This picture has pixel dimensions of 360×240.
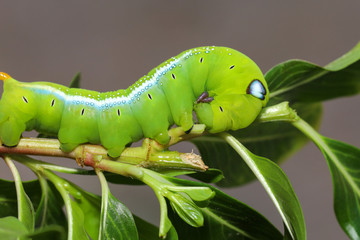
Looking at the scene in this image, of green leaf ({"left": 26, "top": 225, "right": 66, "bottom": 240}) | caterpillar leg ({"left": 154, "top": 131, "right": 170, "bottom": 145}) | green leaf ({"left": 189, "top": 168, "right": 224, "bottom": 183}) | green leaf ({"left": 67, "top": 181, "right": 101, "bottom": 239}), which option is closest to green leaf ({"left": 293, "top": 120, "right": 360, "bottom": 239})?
green leaf ({"left": 189, "top": 168, "right": 224, "bottom": 183})

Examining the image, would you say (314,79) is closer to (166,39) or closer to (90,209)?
(90,209)

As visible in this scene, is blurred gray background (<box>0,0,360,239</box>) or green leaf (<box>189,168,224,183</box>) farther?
blurred gray background (<box>0,0,360,239</box>)

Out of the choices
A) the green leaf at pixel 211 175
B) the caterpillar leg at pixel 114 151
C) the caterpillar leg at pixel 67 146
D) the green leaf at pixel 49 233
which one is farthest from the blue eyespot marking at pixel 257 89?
the green leaf at pixel 49 233

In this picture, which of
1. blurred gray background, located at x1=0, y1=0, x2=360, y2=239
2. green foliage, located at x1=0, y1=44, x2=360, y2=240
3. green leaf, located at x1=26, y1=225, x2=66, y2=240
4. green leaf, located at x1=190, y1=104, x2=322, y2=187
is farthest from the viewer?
blurred gray background, located at x1=0, y1=0, x2=360, y2=239

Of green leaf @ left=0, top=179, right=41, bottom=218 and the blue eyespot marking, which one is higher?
the blue eyespot marking

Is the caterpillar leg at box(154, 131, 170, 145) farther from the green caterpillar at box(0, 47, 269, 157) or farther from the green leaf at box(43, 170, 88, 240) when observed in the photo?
the green leaf at box(43, 170, 88, 240)

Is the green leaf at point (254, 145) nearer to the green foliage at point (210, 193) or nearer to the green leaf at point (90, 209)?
the green foliage at point (210, 193)

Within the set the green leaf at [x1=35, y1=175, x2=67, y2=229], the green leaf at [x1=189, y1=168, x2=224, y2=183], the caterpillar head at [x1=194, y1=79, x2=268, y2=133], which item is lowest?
the green leaf at [x1=35, y1=175, x2=67, y2=229]
